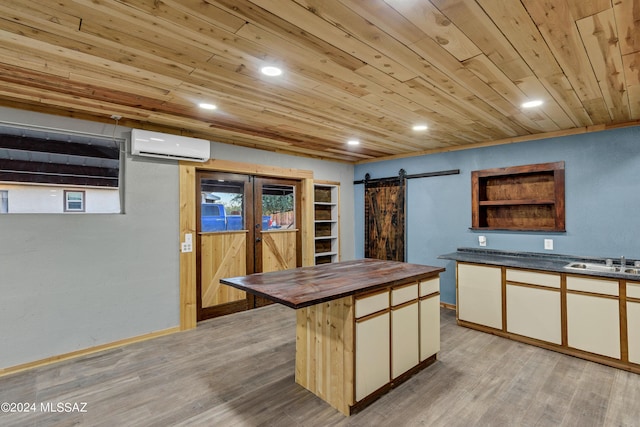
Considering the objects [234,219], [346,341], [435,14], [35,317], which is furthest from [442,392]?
[35,317]

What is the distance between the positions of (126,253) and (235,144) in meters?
1.94

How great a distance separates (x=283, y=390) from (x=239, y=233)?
248 cm

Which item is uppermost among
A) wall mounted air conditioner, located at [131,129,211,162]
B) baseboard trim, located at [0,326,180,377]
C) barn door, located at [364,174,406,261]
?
wall mounted air conditioner, located at [131,129,211,162]

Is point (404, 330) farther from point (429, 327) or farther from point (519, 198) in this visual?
point (519, 198)

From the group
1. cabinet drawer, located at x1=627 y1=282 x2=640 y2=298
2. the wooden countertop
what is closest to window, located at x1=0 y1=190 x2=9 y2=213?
the wooden countertop

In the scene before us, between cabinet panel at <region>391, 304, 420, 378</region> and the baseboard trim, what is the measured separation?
105 inches

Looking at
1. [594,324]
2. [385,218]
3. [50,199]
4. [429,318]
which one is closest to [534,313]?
[594,324]

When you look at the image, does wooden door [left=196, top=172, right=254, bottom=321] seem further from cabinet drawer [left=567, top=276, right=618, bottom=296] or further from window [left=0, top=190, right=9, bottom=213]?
cabinet drawer [left=567, top=276, right=618, bottom=296]

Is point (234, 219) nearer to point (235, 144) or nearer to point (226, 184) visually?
point (226, 184)

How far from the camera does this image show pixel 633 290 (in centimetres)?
284

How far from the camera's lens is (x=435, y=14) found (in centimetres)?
151

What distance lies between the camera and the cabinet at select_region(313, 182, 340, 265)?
5754 millimetres

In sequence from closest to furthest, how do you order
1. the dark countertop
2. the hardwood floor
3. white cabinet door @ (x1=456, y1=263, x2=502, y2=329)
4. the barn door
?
the hardwood floor
the dark countertop
white cabinet door @ (x1=456, y1=263, x2=502, y2=329)
the barn door

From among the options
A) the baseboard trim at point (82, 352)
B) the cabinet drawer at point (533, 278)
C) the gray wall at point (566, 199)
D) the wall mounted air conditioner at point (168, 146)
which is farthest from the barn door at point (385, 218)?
the baseboard trim at point (82, 352)
